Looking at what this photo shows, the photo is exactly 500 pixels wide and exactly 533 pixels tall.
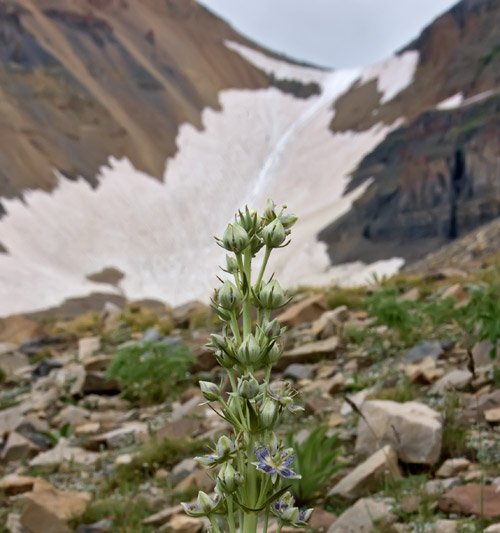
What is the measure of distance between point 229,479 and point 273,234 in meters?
0.66

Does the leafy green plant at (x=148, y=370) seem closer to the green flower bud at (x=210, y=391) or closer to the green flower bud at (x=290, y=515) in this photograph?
the green flower bud at (x=210, y=391)

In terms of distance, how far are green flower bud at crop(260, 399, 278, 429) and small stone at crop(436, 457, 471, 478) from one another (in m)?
3.68

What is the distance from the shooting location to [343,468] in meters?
5.67

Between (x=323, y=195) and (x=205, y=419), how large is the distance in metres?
56.2

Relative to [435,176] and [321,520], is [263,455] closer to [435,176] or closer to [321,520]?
[321,520]

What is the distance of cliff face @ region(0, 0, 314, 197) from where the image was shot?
194 feet

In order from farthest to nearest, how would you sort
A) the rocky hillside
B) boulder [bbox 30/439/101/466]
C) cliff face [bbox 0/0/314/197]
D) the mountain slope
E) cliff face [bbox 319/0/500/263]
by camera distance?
cliff face [bbox 0/0/314/197]
the mountain slope
cliff face [bbox 319/0/500/263]
boulder [bbox 30/439/101/466]
the rocky hillside

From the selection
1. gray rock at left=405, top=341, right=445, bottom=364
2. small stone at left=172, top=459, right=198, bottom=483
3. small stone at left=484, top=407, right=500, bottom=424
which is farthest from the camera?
gray rock at left=405, top=341, right=445, bottom=364

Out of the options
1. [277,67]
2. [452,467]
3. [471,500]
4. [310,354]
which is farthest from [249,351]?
[277,67]

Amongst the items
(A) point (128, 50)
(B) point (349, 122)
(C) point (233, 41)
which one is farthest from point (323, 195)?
(C) point (233, 41)

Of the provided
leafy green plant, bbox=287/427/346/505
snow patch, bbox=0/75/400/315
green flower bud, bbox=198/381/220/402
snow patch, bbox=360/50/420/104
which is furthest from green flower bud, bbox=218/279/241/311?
snow patch, bbox=360/50/420/104

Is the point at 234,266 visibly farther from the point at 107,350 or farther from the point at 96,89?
the point at 96,89

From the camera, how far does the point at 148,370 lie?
9.82 meters

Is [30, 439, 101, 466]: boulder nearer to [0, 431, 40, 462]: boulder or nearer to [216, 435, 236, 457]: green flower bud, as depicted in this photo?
[0, 431, 40, 462]: boulder
